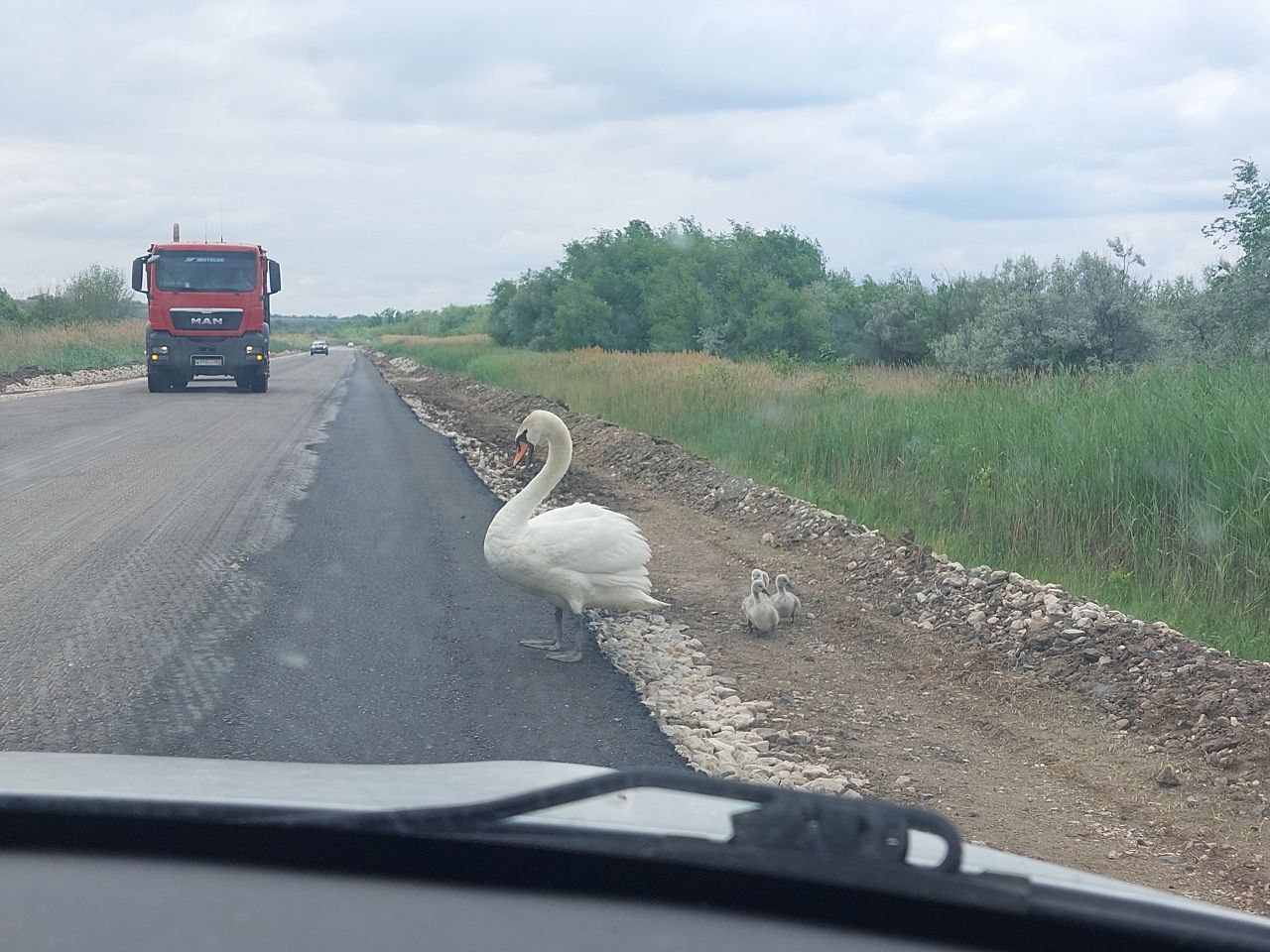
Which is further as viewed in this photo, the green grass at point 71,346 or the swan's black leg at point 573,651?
the green grass at point 71,346

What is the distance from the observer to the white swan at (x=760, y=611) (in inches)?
292

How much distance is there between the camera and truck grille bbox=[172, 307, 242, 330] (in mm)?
30297

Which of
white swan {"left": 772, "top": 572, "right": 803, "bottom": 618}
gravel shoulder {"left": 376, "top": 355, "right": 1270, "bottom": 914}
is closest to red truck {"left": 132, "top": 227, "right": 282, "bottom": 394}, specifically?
gravel shoulder {"left": 376, "top": 355, "right": 1270, "bottom": 914}

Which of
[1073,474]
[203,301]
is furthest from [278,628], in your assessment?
[203,301]

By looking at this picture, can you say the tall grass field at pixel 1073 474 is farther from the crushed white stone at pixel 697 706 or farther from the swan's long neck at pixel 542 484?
the swan's long neck at pixel 542 484

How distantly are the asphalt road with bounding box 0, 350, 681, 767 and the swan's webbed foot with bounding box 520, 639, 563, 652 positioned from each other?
0.08 meters

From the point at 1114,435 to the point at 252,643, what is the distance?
20.3 feet

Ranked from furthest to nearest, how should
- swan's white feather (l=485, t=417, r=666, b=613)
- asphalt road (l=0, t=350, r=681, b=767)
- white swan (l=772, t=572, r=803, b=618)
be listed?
white swan (l=772, t=572, r=803, b=618), swan's white feather (l=485, t=417, r=666, b=613), asphalt road (l=0, t=350, r=681, b=767)

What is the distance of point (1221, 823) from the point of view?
15.8ft

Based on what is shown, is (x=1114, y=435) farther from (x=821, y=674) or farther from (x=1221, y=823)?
(x=1221, y=823)

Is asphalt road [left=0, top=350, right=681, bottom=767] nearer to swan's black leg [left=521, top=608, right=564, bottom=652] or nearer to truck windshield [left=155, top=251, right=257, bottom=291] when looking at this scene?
swan's black leg [left=521, top=608, right=564, bottom=652]

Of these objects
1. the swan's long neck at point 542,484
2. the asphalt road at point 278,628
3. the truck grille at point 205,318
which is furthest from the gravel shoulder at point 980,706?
the truck grille at point 205,318

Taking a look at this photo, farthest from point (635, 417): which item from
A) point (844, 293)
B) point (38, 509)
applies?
point (844, 293)

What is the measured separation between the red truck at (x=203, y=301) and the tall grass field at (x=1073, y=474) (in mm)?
16731
